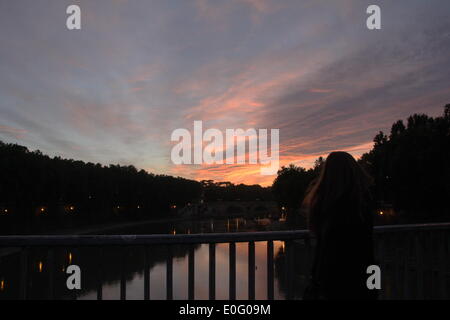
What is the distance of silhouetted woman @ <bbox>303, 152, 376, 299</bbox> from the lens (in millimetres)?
2277

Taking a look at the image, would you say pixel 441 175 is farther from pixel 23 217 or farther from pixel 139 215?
pixel 139 215

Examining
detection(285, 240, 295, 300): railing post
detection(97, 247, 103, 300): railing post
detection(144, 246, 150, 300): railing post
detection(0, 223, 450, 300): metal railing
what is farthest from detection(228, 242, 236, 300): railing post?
detection(97, 247, 103, 300): railing post

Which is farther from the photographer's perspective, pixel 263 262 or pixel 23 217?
pixel 23 217

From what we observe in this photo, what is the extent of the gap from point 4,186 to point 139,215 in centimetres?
4779

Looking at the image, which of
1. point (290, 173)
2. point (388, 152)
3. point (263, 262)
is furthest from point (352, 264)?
point (290, 173)

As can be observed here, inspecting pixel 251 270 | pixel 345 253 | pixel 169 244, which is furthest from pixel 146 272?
pixel 345 253

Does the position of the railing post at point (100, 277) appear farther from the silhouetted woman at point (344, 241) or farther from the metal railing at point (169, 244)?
the silhouetted woman at point (344, 241)

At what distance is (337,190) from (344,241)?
0.35 metres

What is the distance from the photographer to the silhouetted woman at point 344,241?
2277mm

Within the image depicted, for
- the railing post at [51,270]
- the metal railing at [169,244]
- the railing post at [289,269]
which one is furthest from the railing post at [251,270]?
the railing post at [51,270]

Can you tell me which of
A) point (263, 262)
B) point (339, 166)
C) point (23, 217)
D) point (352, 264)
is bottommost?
point (263, 262)
